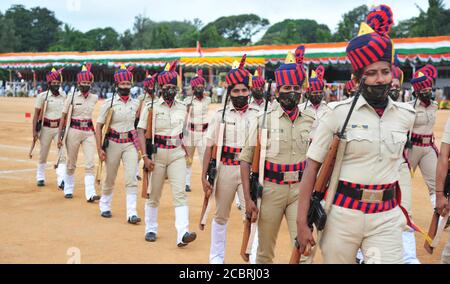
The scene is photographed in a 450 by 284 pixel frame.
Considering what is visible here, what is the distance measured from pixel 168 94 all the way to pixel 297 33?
63.9m

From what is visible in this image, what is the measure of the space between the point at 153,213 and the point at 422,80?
4.46 metres

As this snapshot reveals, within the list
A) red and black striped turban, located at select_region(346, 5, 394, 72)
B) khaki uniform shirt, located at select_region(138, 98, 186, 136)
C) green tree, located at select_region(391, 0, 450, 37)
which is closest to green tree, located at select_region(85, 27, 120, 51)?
green tree, located at select_region(391, 0, 450, 37)

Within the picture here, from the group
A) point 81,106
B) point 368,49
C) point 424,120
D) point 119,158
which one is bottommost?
point 119,158

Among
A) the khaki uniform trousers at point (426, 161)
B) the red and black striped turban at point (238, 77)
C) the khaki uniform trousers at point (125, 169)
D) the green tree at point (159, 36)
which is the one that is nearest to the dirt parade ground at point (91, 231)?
the khaki uniform trousers at point (125, 169)

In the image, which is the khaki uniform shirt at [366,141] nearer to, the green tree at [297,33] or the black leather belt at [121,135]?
the black leather belt at [121,135]

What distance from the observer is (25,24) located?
102m

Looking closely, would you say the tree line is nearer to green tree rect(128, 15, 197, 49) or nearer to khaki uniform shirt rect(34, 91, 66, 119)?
green tree rect(128, 15, 197, 49)

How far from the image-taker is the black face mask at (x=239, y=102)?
659 cm

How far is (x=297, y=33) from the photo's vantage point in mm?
69500

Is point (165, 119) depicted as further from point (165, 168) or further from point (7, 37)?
point (7, 37)

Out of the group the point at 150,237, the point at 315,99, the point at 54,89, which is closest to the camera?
the point at 150,237

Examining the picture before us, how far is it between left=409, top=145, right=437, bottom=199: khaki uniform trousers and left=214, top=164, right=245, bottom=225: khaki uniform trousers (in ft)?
10.5

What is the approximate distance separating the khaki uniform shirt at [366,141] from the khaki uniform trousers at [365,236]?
0.84ft

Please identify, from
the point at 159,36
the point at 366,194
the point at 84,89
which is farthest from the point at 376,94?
the point at 159,36
